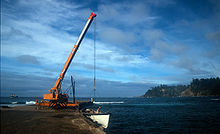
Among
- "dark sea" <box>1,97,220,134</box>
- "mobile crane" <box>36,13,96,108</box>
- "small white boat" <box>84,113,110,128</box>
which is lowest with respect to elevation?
"dark sea" <box>1,97,220,134</box>

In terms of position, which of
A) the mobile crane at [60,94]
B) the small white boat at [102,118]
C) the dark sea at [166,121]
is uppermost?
the mobile crane at [60,94]

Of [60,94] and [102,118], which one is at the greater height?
[60,94]

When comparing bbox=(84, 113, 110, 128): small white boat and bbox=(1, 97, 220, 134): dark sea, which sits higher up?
bbox=(84, 113, 110, 128): small white boat

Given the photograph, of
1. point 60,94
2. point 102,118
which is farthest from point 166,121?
point 60,94

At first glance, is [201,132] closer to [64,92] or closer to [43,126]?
[43,126]

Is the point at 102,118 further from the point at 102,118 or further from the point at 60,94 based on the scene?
the point at 60,94

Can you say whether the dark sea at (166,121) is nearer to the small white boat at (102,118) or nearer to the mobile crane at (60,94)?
the small white boat at (102,118)

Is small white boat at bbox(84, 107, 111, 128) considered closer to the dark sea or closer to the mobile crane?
the dark sea

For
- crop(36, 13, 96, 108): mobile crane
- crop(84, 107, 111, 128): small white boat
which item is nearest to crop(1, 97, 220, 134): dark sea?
crop(84, 107, 111, 128): small white boat

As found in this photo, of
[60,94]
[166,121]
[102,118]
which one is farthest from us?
[60,94]

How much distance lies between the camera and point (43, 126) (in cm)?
1758

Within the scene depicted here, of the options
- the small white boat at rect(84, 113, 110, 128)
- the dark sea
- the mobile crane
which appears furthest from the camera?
the mobile crane

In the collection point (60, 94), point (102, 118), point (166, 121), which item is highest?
point (60, 94)

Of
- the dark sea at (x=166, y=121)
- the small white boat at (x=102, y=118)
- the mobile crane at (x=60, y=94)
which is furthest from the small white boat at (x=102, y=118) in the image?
the mobile crane at (x=60, y=94)
